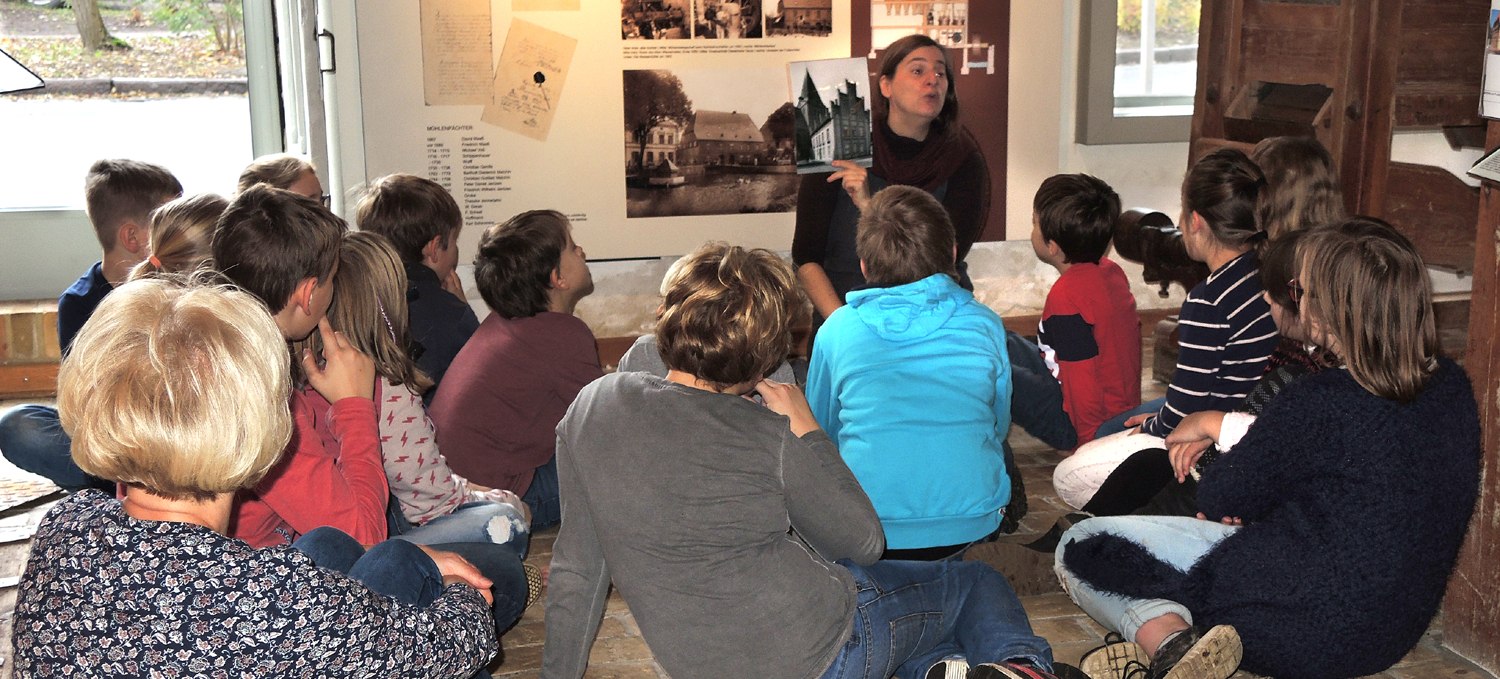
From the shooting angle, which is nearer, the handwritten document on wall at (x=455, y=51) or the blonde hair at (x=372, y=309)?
the blonde hair at (x=372, y=309)

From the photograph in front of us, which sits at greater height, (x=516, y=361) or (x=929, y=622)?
(x=516, y=361)

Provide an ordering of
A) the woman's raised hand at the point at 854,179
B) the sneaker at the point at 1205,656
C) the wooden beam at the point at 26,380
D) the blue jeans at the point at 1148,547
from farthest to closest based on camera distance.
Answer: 1. the wooden beam at the point at 26,380
2. the woman's raised hand at the point at 854,179
3. the blue jeans at the point at 1148,547
4. the sneaker at the point at 1205,656

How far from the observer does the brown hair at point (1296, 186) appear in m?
→ 3.75

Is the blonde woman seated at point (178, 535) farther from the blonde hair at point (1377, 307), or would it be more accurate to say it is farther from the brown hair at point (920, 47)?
the brown hair at point (920, 47)

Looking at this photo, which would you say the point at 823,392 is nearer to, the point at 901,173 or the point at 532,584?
the point at 532,584

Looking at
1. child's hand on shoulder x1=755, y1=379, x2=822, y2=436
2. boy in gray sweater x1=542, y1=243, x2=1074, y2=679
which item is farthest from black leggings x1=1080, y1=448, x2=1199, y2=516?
child's hand on shoulder x1=755, y1=379, x2=822, y2=436

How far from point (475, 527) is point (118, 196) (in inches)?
61.2

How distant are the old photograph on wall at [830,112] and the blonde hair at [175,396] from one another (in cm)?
316

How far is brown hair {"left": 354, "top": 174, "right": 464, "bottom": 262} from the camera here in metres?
4.07

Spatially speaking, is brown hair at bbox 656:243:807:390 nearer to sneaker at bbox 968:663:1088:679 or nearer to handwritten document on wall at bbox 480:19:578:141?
sneaker at bbox 968:663:1088:679

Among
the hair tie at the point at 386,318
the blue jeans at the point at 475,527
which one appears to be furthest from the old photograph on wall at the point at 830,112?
the hair tie at the point at 386,318

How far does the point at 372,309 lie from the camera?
2938 mm

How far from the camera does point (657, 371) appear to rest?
2.99 metres

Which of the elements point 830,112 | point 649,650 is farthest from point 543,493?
point 830,112
